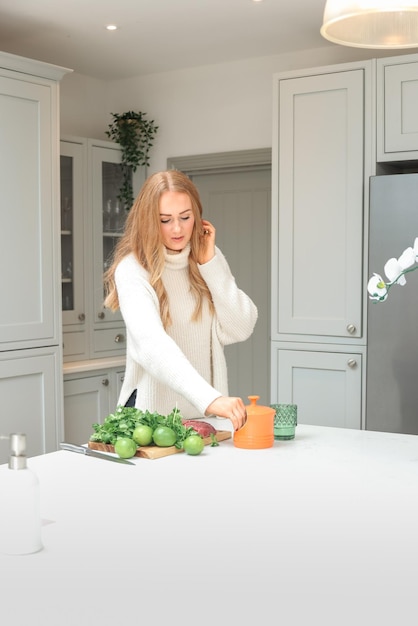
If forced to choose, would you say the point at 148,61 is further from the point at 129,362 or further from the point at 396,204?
the point at 129,362

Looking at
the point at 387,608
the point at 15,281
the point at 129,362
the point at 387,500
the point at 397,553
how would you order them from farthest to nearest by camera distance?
the point at 15,281 < the point at 129,362 < the point at 387,500 < the point at 397,553 < the point at 387,608

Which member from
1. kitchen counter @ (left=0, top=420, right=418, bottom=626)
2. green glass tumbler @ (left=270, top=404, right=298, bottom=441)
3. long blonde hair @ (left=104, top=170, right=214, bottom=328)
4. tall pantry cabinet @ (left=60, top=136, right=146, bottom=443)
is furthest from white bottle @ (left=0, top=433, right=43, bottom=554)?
tall pantry cabinet @ (left=60, top=136, right=146, bottom=443)

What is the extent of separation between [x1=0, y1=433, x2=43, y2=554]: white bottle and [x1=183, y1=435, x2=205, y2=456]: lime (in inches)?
26.0

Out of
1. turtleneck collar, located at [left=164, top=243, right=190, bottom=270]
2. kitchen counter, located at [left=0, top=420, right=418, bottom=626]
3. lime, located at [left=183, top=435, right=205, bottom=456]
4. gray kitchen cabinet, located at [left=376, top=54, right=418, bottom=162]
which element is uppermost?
gray kitchen cabinet, located at [left=376, top=54, right=418, bottom=162]

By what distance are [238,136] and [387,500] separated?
3461 mm

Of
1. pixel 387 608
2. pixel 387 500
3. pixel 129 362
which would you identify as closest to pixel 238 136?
pixel 129 362

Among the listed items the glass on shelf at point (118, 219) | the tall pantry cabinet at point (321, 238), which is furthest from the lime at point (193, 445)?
the glass on shelf at point (118, 219)

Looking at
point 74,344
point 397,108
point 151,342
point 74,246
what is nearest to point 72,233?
point 74,246

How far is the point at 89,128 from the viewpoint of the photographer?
5.07m

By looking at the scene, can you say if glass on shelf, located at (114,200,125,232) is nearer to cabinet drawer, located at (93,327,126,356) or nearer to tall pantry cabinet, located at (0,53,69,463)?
cabinet drawer, located at (93,327,126,356)

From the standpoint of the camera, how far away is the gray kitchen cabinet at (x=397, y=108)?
3572 millimetres

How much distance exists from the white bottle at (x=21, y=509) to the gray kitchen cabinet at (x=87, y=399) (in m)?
3.07

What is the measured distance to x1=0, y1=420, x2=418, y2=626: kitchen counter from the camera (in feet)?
3.46

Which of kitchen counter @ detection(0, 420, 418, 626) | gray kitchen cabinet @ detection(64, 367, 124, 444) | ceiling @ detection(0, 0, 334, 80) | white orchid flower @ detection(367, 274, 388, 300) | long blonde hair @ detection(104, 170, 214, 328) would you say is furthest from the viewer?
gray kitchen cabinet @ detection(64, 367, 124, 444)
